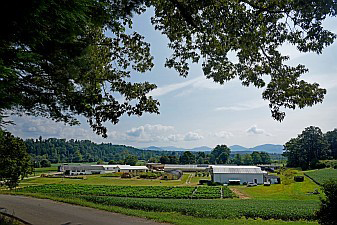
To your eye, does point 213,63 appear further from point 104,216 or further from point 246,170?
point 246,170

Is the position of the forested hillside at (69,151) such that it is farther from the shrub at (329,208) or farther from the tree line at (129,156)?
the shrub at (329,208)

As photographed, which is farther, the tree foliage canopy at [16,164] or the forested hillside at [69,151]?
the forested hillside at [69,151]

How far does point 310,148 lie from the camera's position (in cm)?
7250

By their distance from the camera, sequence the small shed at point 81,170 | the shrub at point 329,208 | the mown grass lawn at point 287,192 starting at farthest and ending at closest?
the small shed at point 81,170 → the mown grass lawn at point 287,192 → the shrub at point 329,208

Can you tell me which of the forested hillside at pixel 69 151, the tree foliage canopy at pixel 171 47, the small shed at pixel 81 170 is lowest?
the small shed at pixel 81 170

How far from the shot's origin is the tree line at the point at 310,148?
71.3 metres

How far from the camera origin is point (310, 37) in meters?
5.37

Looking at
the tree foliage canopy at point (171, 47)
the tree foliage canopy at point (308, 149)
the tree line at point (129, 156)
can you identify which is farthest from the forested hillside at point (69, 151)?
the tree foliage canopy at point (171, 47)

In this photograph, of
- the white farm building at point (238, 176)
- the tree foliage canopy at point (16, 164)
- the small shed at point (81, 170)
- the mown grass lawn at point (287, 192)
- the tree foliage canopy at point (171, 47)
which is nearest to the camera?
the tree foliage canopy at point (171, 47)

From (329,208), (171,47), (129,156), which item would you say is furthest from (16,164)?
(129,156)

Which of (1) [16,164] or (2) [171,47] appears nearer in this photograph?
(2) [171,47]

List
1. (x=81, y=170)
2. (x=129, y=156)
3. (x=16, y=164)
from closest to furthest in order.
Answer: (x=16, y=164) < (x=81, y=170) < (x=129, y=156)

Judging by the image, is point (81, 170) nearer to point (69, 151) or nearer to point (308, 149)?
point (69, 151)

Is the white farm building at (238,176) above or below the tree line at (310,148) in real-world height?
below
